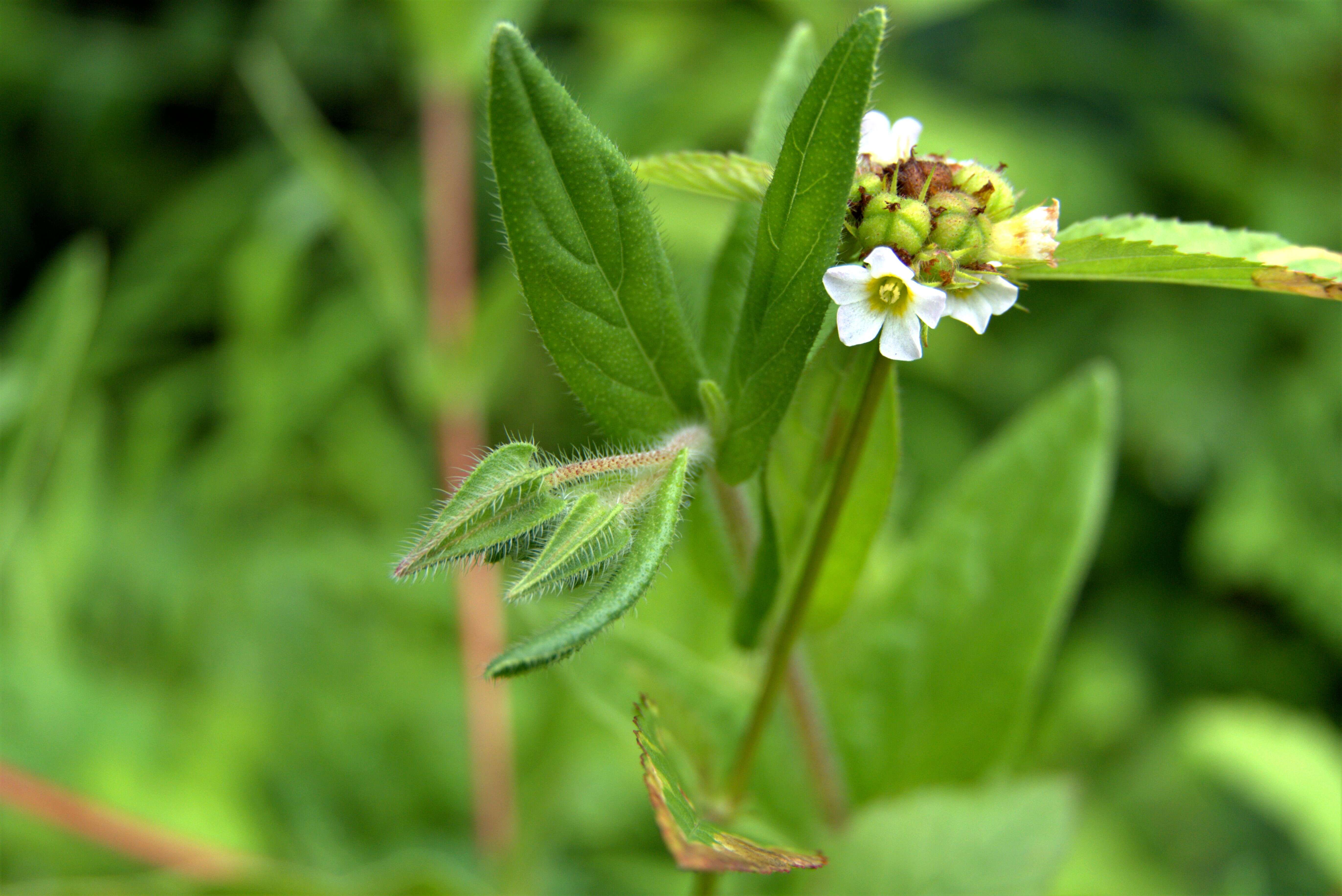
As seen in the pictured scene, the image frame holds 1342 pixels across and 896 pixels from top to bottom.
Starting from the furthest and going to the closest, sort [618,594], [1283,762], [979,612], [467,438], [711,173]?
[467,438]
[1283,762]
[979,612]
[711,173]
[618,594]

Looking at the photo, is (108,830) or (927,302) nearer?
(927,302)

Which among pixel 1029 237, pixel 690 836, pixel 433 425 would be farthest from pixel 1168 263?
pixel 433 425

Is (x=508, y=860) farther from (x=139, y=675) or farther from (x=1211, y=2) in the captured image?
(x=1211, y=2)

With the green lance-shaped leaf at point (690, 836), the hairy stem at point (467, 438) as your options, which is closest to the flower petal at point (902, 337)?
the green lance-shaped leaf at point (690, 836)

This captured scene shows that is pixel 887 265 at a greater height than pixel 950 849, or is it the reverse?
pixel 887 265

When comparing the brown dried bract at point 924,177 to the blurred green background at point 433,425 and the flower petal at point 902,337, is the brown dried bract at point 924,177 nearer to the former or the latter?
the flower petal at point 902,337

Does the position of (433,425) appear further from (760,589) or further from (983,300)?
(983,300)
